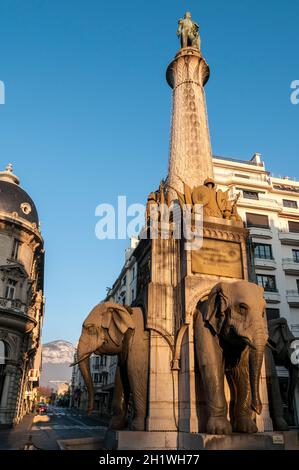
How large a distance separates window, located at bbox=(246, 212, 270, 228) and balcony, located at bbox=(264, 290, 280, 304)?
741cm

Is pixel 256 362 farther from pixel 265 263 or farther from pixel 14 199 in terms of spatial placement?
pixel 14 199

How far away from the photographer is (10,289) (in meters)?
32.4

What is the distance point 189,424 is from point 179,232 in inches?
183

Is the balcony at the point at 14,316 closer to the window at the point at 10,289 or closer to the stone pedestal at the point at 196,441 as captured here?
the window at the point at 10,289

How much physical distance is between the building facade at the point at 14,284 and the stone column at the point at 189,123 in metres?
23.0

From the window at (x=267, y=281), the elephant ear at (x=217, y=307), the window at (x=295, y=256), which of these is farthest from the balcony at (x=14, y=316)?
the window at (x=295, y=256)

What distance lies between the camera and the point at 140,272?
37.5 ft

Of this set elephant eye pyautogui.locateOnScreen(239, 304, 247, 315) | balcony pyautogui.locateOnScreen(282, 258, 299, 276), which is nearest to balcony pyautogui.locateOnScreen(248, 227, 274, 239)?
balcony pyautogui.locateOnScreen(282, 258, 299, 276)

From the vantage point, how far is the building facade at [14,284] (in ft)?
101

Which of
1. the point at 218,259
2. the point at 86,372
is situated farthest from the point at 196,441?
the point at 218,259

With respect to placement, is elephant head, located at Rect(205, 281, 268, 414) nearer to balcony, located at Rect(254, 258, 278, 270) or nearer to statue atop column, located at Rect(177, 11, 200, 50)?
statue atop column, located at Rect(177, 11, 200, 50)
